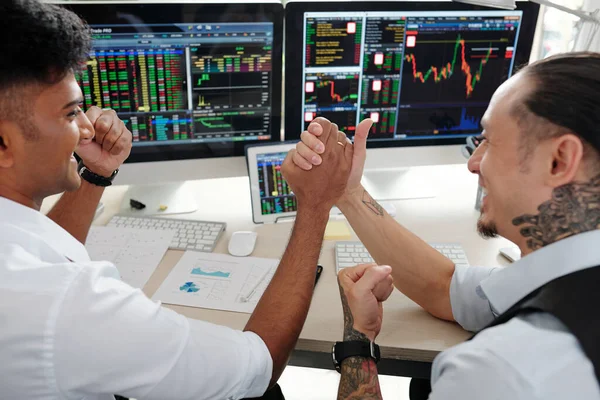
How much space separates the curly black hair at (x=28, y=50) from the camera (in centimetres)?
77

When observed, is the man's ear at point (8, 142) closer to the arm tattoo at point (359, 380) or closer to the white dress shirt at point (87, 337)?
the white dress shirt at point (87, 337)

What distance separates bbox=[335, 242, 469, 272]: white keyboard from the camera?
4.42 ft

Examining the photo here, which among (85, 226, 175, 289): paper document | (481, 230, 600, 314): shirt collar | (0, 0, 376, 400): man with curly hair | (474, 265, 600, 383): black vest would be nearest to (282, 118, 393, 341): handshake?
(0, 0, 376, 400): man with curly hair

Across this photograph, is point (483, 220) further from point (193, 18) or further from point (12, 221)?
point (193, 18)

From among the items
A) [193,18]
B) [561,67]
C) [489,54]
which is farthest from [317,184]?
[489,54]

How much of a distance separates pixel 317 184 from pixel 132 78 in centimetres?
68

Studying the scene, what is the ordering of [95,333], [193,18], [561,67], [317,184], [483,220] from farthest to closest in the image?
[193,18] → [317,184] → [483,220] → [561,67] → [95,333]

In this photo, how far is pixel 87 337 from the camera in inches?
28.8

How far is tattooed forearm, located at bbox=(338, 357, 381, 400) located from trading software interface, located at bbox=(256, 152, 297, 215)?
0.63 metres

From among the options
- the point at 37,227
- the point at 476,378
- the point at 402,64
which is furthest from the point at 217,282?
the point at 402,64

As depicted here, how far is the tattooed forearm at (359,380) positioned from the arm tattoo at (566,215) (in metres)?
0.37

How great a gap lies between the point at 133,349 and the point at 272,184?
33.2 inches

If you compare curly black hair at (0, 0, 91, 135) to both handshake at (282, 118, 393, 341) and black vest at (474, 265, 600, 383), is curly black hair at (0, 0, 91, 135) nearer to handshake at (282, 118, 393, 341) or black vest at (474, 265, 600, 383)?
handshake at (282, 118, 393, 341)

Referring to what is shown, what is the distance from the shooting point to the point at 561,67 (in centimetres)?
84
